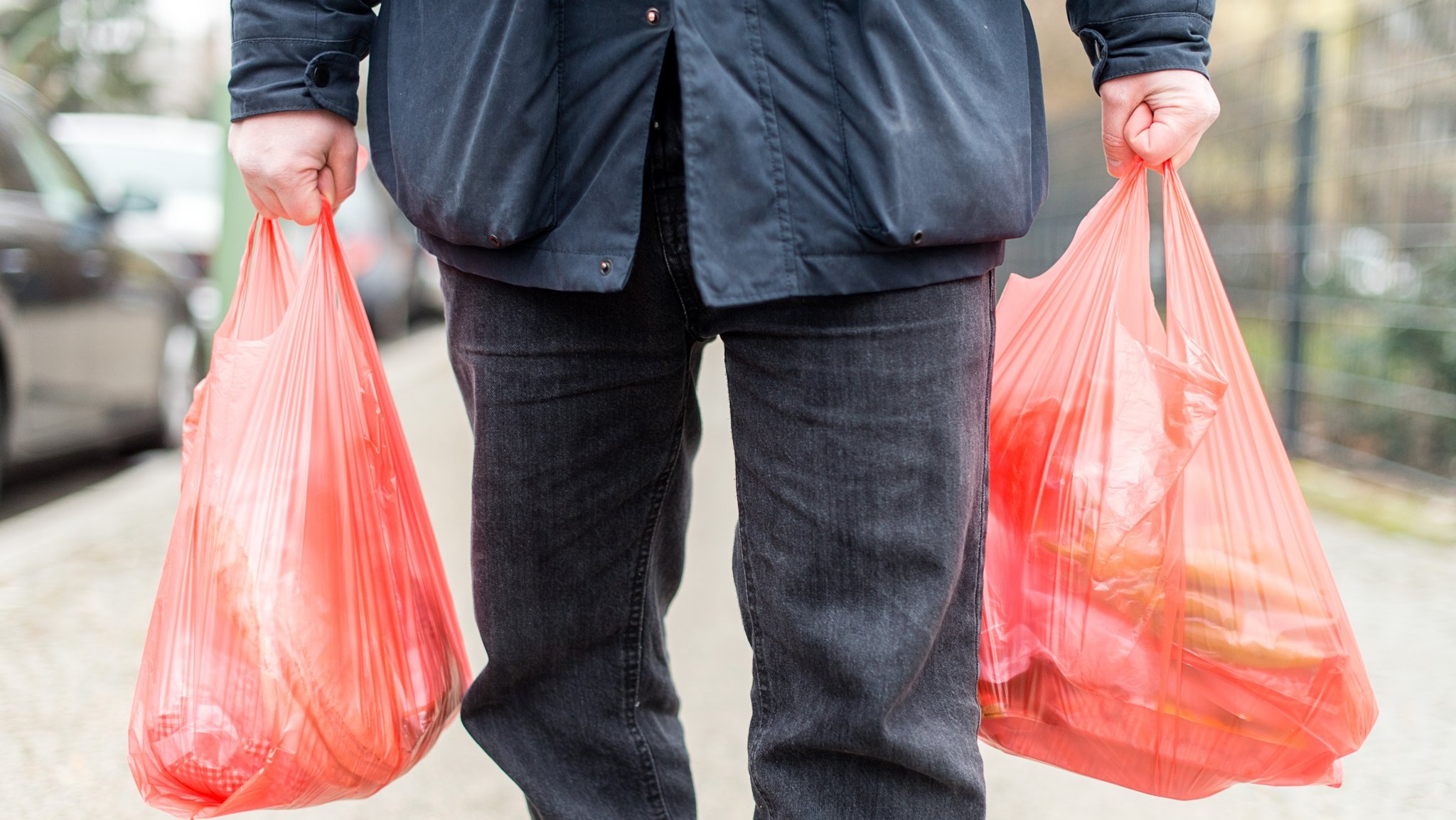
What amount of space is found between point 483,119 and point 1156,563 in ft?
2.82

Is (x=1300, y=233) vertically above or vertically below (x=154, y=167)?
below

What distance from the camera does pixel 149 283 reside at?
4934 mm

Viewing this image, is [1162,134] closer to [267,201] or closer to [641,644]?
[641,644]

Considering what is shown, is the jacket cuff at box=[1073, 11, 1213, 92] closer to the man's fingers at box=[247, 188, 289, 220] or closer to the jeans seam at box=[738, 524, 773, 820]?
the jeans seam at box=[738, 524, 773, 820]

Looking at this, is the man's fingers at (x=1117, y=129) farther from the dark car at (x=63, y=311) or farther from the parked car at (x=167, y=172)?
the parked car at (x=167, y=172)

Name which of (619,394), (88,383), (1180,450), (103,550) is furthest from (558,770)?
(88,383)

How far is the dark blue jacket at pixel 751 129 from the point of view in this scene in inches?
43.3

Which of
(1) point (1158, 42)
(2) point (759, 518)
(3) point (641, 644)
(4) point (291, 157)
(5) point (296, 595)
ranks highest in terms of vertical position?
(1) point (1158, 42)

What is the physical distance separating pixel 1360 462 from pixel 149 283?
16.1 feet

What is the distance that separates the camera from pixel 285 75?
4.27ft

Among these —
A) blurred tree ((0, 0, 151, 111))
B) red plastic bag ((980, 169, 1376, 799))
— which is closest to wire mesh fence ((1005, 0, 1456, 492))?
red plastic bag ((980, 169, 1376, 799))

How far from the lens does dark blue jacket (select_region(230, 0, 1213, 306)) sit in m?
1.10

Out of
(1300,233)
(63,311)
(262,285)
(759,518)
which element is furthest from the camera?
(1300,233)

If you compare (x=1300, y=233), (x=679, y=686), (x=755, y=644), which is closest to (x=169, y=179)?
(x=679, y=686)
